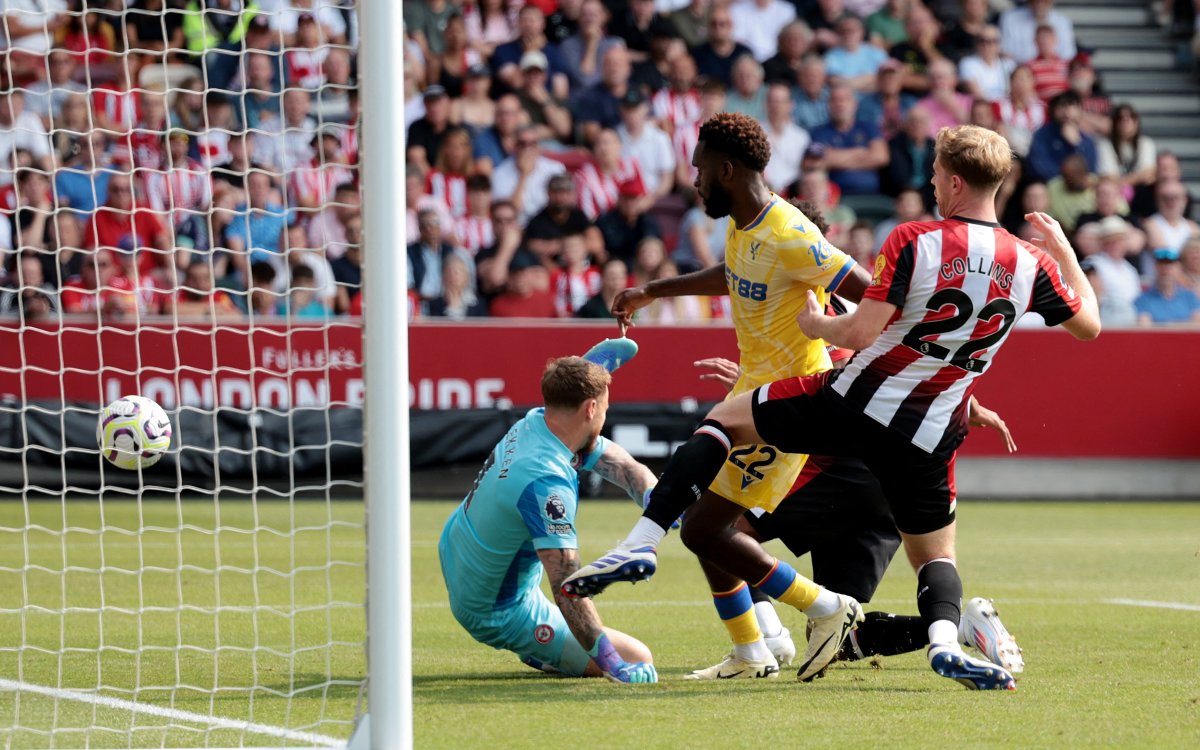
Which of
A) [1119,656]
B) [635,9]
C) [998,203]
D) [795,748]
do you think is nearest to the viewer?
[795,748]

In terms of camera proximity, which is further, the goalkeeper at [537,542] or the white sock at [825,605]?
the white sock at [825,605]

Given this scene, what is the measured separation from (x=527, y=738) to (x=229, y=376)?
9731mm

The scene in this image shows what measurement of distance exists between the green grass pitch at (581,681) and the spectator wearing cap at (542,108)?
7.01m

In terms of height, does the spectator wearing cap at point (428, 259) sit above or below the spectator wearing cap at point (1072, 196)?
below

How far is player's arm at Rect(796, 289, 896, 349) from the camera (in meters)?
5.38

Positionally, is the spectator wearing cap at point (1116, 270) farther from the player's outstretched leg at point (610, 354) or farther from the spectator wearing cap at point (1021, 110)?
the player's outstretched leg at point (610, 354)

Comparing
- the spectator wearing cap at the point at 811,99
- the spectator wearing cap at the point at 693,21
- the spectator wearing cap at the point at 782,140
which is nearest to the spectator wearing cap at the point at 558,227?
the spectator wearing cap at the point at 782,140

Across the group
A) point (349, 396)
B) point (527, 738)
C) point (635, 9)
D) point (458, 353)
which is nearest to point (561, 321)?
point (458, 353)

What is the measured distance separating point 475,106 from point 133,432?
10.7 m

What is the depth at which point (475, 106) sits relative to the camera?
16.9 meters

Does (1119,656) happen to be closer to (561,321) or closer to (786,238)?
(786,238)

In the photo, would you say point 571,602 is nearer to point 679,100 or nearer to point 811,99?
point 679,100

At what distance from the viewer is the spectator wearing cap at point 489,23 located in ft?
57.4

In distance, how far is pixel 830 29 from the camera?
18250 millimetres
